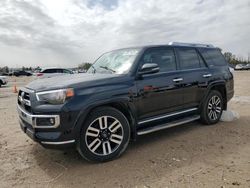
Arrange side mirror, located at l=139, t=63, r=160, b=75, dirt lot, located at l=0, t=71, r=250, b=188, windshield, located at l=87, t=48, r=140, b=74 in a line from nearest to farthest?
dirt lot, located at l=0, t=71, r=250, b=188 → side mirror, located at l=139, t=63, r=160, b=75 → windshield, located at l=87, t=48, r=140, b=74

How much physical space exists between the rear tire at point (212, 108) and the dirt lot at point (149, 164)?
0.52 metres

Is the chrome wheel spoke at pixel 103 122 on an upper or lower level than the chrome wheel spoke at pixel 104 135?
upper

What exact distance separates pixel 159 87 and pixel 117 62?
918mm

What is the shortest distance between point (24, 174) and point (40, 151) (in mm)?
840

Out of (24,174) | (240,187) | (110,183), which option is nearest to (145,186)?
(110,183)

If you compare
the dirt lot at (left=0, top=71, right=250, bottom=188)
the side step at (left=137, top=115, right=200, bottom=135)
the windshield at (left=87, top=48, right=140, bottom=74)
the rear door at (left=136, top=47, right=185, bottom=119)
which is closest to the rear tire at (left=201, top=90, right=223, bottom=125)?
the side step at (left=137, top=115, right=200, bottom=135)

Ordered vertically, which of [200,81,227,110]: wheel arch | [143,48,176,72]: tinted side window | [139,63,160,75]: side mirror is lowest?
[200,81,227,110]: wheel arch

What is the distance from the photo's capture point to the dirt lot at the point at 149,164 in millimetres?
3172

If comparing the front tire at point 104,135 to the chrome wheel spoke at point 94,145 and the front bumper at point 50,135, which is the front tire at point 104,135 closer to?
the chrome wheel spoke at point 94,145

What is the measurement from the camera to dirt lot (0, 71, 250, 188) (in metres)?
3.17

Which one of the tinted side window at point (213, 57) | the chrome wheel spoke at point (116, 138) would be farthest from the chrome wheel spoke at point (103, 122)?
the tinted side window at point (213, 57)

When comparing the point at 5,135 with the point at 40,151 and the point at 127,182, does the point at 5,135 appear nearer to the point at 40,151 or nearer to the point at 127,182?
the point at 40,151

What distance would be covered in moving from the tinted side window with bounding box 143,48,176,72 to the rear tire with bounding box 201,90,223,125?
4.30ft

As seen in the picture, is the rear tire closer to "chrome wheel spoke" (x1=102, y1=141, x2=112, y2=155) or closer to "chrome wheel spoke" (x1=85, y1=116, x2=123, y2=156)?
"chrome wheel spoke" (x1=85, y1=116, x2=123, y2=156)
